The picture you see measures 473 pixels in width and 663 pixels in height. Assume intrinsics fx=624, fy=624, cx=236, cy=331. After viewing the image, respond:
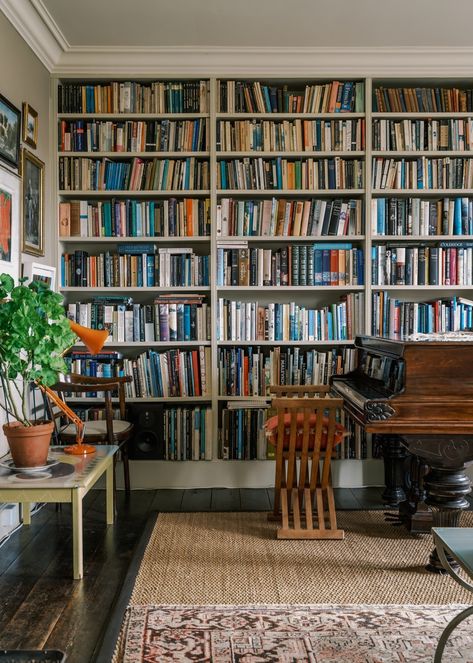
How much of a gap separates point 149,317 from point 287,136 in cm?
155

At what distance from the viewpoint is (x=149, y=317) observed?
4.29 meters

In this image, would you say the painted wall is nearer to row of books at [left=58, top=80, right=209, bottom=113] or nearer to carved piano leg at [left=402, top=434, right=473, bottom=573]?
row of books at [left=58, top=80, right=209, bottom=113]

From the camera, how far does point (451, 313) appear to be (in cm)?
425

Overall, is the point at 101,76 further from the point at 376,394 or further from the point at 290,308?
the point at 376,394

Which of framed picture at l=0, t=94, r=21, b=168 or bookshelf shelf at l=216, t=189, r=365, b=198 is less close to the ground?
framed picture at l=0, t=94, r=21, b=168

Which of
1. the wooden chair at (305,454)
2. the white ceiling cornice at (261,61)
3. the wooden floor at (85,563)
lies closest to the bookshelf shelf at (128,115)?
the white ceiling cornice at (261,61)

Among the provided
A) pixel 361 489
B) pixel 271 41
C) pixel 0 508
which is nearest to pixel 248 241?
→ pixel 271 41

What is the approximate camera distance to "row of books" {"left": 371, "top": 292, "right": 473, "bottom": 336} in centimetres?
425

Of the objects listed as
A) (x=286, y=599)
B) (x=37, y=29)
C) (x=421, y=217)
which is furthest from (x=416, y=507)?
(x=37, y=29)

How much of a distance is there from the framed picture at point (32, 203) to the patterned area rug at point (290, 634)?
224 centimetres

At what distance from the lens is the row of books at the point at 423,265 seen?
4258 millimetres

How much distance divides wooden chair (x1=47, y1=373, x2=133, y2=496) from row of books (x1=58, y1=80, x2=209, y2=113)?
181cm

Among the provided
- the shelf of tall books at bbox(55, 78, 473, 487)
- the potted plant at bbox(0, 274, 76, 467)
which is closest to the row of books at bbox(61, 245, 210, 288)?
the shelf of tall books at bbox(55, 78, 473, 487)

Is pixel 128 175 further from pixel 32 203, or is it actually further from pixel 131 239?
pixel 32 203
